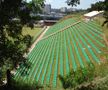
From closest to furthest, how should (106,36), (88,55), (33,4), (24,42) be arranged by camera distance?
1. (33,4)
2. (24,42)
3. (88,55)
4. (106,36)

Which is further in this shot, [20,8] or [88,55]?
[88,55]

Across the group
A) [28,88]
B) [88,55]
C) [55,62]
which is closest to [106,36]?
[88,55]

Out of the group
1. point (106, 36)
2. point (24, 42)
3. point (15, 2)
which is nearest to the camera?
point (15, 2)

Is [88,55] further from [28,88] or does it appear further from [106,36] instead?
[28,88]

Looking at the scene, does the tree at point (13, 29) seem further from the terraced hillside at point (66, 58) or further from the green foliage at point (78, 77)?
the green foliage at point (78, 77)

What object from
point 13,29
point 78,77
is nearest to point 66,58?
point 78,77

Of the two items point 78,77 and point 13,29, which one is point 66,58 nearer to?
point 78,77

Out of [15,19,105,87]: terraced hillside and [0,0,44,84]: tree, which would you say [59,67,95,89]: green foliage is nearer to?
[15,19,105,87]: terraced hillside

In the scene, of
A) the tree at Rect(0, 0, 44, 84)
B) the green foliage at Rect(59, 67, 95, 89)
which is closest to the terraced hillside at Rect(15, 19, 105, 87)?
the green foliage at Rect(59, 67, 95, 89)
